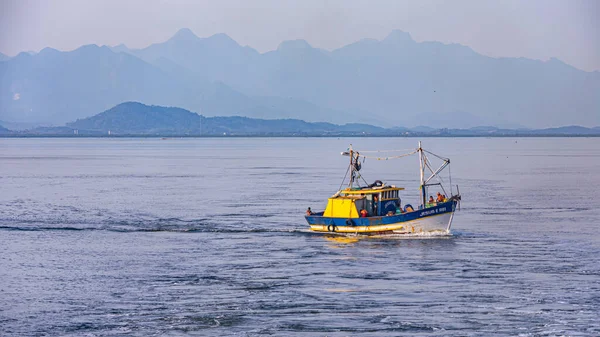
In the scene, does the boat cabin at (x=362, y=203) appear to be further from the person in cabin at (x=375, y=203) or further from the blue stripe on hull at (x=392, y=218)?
the blue stripe on hull at (x=392, y=218)

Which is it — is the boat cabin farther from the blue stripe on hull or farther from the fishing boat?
the blue stripe on hull

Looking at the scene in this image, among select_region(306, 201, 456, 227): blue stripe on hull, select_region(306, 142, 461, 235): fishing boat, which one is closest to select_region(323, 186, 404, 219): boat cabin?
select_region(306, 142, 461, 235): fishing boat

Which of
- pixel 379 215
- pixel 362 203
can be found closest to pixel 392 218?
pixel 379 215

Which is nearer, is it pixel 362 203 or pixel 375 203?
pixel 362 203

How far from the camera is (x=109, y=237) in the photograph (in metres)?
73.6

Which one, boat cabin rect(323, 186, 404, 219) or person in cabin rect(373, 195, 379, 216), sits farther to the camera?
person in cabin rect(373, 195, 379, 216)

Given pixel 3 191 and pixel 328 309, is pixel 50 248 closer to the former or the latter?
pixel 328 309

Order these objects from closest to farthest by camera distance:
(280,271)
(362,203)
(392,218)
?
(280,271) → (392,218) → (362,203)

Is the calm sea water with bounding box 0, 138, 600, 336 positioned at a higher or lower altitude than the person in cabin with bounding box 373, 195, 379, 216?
lower

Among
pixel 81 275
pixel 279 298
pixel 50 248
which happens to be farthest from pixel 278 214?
pixel 279 298

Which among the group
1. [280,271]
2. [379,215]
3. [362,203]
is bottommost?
[280,271]

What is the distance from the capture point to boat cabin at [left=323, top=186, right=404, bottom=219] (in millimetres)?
72688

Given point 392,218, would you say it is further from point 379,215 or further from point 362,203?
point 362,203

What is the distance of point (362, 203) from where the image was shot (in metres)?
72.9
